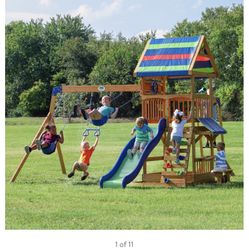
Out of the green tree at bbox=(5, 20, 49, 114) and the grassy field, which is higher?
the green tree at bbox=(5, 20, 49, 114)

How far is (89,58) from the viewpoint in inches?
2240

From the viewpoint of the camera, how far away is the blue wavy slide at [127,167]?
45.1 ft

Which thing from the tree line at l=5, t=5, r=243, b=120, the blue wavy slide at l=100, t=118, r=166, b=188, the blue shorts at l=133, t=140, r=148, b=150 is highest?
the tree line at l=5, t=5, r=243, b=120

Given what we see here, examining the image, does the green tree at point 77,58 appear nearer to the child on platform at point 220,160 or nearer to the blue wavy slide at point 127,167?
the blue wavy slide at point 127,167

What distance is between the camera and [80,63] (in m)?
57.4

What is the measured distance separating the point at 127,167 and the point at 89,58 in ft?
141

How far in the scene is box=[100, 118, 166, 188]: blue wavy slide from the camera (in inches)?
541

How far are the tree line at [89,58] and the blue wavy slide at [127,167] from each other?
28649 mm

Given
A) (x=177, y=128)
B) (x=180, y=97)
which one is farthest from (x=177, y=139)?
(x=180, y=97)

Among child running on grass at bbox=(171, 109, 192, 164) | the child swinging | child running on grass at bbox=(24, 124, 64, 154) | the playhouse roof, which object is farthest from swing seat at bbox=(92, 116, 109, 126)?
child running on grass at bbox=(171, 109, 192, 164)

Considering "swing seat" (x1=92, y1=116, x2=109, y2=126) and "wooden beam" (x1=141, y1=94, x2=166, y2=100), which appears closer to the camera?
"wooden beam" (x1=141, y1=94, x2=166, y2=100)

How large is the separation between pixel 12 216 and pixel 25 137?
2281cm

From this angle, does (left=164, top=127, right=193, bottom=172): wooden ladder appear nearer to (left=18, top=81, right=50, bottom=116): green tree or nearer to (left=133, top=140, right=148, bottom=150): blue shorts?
(left=133, top=140, right=148, bottom=150): blue shorts

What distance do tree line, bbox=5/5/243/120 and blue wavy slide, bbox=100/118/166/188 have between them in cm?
2865
